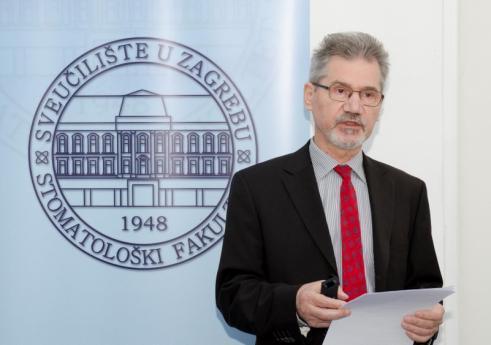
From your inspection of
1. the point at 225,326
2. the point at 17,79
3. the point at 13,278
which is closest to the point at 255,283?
the point at 225,326

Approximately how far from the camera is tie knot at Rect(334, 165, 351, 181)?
200 centimetres

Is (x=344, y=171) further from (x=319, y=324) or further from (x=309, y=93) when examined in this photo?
(x=319, y=324)

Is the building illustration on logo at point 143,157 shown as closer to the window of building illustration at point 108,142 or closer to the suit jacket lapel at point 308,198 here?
the window of building illustration at point 108,142

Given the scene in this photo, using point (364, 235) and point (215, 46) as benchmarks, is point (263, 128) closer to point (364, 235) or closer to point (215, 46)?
point (215, 46)

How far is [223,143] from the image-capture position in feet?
8.72

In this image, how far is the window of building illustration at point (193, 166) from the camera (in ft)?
8.72

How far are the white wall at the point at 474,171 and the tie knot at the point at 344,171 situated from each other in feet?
3.08

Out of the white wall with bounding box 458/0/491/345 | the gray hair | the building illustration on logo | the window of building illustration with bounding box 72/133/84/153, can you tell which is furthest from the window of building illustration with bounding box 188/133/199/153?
the white wall with bounding box 458/0/491/345

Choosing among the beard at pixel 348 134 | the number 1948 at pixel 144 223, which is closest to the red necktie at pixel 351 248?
the beard at pixel 348 134

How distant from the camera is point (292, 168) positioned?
201 cm

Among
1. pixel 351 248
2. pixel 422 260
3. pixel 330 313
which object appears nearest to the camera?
pixel 330 313

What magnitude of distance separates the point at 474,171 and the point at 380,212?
0.96 metres

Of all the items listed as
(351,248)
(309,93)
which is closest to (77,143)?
(309,93)

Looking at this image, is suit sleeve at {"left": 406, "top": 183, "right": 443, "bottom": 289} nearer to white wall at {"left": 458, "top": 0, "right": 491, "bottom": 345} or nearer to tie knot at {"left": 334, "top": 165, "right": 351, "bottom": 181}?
tie knot at {"left": 334, "top": 165, "right": 351, "bottom": 181}
